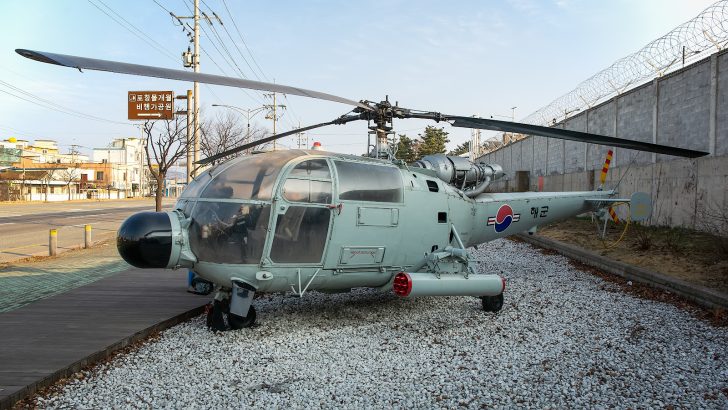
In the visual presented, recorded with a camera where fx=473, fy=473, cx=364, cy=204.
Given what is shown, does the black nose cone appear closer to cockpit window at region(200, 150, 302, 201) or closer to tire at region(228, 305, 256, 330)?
cockpit window at region(200, 150, 302, 201)

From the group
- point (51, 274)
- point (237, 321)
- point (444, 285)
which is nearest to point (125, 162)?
point (51, 274)

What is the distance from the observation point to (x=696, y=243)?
33.6 ft

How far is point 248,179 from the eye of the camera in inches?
216

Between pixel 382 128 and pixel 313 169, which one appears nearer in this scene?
pixel 313 169

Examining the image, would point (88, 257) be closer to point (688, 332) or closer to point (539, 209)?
point (539, 209)

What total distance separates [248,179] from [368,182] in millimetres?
1560

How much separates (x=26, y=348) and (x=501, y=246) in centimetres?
1349

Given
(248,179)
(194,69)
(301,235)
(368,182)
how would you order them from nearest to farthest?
(248,179)
(301,235)
(368,182)
(194,69)

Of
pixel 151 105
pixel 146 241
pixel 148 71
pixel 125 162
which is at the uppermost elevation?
pixel 125 162

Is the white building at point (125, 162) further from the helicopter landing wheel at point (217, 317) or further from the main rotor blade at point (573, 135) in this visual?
the main rotor blade at point (573, 135)

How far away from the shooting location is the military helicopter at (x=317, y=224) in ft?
17.3

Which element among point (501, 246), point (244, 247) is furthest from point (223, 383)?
point (501, 246)

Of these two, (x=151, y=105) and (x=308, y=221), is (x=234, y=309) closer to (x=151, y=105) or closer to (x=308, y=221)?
(x=308, y=221)

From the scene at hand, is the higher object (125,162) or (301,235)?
(125,162)
